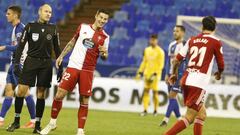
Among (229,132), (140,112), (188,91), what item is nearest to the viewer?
(188,91)

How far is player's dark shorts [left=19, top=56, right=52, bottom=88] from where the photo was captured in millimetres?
11055

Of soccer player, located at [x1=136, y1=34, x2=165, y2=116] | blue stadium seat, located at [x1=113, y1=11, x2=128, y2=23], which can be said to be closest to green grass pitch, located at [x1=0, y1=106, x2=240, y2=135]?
soccer player, located at [x1=136, y1=34, x2=165, y2=116]

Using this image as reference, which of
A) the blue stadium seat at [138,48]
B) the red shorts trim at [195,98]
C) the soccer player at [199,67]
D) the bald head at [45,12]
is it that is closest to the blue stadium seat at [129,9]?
the blue stadium seat at [138,48]

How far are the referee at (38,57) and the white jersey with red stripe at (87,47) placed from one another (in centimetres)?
49

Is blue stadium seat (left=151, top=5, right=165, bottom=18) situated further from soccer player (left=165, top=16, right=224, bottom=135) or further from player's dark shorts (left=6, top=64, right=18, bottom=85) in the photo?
soccer player (left=165, top=16, right=224, bottom=135)

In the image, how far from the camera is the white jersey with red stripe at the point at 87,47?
10.9 m

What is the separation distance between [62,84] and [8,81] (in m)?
1.91

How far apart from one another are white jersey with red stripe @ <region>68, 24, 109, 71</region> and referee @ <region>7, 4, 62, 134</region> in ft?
1.60

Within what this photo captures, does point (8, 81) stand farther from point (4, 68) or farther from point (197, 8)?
point (197, 8)

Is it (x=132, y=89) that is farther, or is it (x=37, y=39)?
(x=132, y=89)

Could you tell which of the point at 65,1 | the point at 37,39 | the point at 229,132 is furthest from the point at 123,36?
the point at 37,39

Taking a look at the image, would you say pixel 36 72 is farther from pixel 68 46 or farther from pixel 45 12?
pixel 45 12

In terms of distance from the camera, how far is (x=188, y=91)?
1009cm

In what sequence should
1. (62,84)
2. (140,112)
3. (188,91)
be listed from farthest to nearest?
(140,112) → (62,84) → (188,91)
